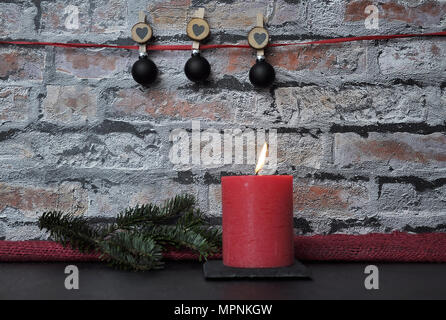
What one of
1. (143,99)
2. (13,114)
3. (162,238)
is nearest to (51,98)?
(13,114)

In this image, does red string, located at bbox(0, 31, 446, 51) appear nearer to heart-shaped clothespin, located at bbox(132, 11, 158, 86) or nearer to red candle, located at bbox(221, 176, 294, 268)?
heart-shaped clothespin, located at bbox(132, 11, 158, 86)

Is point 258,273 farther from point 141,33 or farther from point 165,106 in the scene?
point 141,33

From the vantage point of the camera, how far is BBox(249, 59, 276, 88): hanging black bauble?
3.10 ft

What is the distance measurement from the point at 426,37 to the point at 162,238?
71cm

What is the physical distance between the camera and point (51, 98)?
39.5 inches

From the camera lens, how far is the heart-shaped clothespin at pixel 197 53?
0.95 m

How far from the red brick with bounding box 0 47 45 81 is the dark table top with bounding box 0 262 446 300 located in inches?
16.9

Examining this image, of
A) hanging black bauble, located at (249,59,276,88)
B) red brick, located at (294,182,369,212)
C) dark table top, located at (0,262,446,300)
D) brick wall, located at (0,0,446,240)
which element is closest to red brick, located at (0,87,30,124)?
brick wall, located at (0,0,446,240)

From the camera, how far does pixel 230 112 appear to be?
0.99m

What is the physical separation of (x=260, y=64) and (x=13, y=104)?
55 centimetres

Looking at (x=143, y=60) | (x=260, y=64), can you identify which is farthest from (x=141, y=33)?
(x=260, y=64)

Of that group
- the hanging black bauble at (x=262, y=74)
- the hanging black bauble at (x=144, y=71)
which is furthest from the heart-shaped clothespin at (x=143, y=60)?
the hanging black bauble at (x=262, y=74)

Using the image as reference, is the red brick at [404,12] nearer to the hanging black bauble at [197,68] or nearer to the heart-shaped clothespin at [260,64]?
the heart-shaped clothespin at [260,64]

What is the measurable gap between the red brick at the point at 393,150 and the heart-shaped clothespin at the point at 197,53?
319 millimetres
